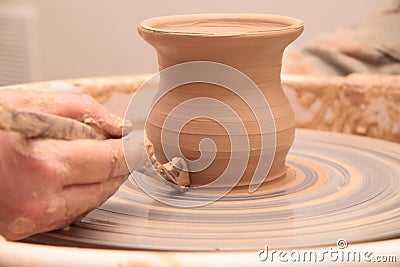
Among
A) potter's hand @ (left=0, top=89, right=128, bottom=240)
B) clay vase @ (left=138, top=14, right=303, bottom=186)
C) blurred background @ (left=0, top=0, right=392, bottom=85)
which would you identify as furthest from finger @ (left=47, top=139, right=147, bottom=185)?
blurred background @ (left=0, top=0, right=392, bottom=85)

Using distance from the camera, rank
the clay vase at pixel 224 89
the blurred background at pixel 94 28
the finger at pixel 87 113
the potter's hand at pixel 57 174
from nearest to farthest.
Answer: the potter's hand at pixel 57 174
the finger at pixel 87 113
the clay vase at pixel 224 89
the blurred background at pixel 94 28

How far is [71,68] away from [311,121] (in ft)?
5.96

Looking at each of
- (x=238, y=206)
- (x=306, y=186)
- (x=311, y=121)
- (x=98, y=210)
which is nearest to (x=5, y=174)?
(x=98, y=210)

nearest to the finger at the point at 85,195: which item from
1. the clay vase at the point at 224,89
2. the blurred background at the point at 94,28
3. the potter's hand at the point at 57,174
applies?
the potter's hand at the point at 57,174

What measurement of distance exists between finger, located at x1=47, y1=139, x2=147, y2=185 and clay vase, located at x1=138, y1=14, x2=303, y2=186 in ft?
0.61

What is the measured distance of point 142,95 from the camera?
65.0 inches

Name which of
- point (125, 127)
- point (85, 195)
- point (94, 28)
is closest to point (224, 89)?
point (125, 127)

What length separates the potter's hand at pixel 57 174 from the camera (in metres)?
0.82

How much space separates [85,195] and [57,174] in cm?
7

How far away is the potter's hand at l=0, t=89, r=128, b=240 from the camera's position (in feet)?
2.69

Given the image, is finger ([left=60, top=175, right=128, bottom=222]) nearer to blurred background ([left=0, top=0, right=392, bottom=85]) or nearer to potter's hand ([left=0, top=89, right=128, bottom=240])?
potter's hand ([left=0, top=89, right=128, bottom=240])

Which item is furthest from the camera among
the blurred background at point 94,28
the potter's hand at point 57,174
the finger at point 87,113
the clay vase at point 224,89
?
the blurred background at point 94,28

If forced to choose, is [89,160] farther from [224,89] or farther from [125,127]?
[224,89]

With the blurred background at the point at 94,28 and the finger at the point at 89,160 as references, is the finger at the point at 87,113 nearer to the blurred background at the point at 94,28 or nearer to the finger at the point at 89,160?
the finger at the point at 89,160
